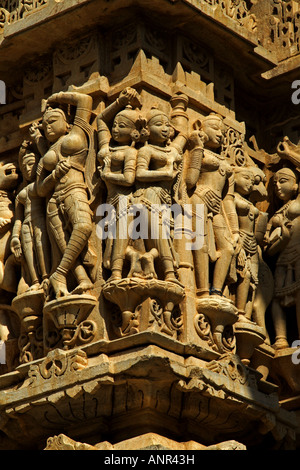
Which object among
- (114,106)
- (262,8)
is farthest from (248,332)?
(262,8)

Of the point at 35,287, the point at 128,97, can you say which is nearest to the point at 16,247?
the point at 35,287

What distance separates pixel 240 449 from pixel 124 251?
244 centimetres

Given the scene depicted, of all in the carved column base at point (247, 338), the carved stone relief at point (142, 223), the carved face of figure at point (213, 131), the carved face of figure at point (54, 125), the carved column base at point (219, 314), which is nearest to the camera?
the carved stone relief at point (142, 223)

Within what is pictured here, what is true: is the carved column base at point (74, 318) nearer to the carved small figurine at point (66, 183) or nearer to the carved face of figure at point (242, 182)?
the carved small figurine at point (66, 183)

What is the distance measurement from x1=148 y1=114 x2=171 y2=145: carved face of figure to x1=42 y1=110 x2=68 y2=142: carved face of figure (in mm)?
1096

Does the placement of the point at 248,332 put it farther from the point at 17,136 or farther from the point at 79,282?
the point at 17,136

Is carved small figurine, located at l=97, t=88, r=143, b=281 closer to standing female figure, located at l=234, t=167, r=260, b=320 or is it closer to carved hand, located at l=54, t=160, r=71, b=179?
carved hand, located at l=54, t=160, r=71, b=179

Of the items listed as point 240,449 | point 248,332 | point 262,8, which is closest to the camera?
point 240,449

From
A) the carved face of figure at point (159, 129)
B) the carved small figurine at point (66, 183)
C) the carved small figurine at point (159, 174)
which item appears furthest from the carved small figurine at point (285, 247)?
the carved small figurine at point (66, 183)

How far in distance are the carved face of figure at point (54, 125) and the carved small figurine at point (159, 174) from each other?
106 centimetres

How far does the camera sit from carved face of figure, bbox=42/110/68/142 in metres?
19.7

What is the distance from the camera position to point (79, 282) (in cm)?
1888

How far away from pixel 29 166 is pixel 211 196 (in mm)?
2161

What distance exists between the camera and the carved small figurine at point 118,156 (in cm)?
1867
